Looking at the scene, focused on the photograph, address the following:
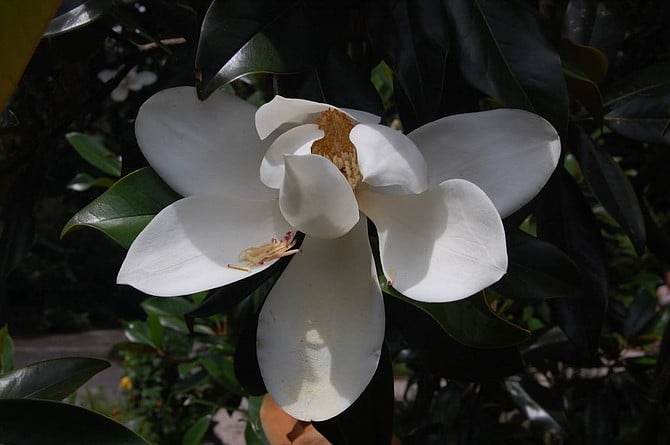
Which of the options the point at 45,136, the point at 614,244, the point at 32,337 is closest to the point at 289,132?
the point at 45,136

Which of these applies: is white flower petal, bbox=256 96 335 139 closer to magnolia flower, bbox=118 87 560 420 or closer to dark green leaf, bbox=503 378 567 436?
magnolia flower, bbox=118 87 560 420

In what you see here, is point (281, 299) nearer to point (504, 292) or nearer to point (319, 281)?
point (319, 281)

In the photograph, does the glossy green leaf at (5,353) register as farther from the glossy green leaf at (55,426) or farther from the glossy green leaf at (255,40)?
the glossy green leaf at (255,40)

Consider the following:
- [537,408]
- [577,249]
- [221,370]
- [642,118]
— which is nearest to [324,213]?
[577,249]

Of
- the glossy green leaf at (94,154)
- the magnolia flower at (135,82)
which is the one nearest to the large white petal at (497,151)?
the glossy green leaf at (94,154)

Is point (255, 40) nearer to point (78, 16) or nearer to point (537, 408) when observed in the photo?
point (78, 16)

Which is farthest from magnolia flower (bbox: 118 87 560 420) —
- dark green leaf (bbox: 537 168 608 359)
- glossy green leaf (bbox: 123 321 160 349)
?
glossy green leaf (bbox: 123 321 160 349)
